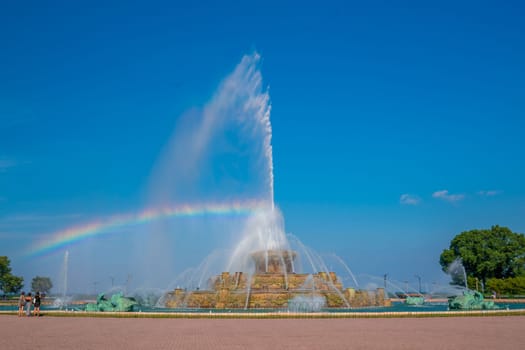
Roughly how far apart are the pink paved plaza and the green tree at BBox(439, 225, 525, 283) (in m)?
57.5

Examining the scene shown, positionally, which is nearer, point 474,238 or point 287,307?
point 287,307

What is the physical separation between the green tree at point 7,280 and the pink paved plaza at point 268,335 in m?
64.8

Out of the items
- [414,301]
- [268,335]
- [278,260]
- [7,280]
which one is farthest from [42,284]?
[268,335]

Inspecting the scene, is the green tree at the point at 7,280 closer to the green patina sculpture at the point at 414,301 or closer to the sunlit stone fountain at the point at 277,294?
the sunlit stone fountain at the point at 277,294

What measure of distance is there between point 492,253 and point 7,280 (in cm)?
8189

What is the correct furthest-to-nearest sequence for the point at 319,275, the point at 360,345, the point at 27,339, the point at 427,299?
1. the point at 427,299
2. the point at 319,275
3. the point at 27,339
4. the point at 360,345

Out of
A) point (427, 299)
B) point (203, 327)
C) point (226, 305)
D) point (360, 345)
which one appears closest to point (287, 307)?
point (226, 305)

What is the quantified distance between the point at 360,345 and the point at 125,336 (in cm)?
905

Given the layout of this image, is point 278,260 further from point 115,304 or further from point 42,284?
point 42,284

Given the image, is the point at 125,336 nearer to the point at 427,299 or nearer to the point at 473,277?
the point at 427,299

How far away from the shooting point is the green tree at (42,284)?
100562 mm

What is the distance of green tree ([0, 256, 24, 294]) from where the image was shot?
77188 mm

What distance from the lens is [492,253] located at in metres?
73.4

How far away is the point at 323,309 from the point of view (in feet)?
109
